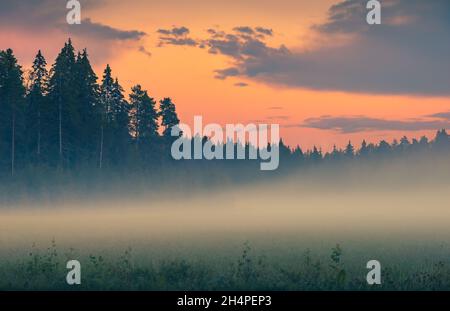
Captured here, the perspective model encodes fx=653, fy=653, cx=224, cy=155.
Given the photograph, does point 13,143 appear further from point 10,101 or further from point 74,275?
point 74,275

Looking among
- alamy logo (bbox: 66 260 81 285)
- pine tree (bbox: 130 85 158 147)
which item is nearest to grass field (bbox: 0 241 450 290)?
alamy logo (bbox: 66 260 81 285)

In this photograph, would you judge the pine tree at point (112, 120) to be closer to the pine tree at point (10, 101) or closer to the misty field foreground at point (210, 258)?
the pine tree at point (10, 101)

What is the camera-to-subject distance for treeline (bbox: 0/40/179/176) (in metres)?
69.7

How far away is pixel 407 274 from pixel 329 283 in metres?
3.02

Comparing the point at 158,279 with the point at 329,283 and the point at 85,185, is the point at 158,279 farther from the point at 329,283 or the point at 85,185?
the point at 85,185

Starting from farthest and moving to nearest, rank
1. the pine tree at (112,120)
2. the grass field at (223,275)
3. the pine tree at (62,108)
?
the pine tree at (112,120) → the pine tree at (62,108) → the grass field at (223,275)

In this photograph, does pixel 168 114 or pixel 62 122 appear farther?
pixel 168 114

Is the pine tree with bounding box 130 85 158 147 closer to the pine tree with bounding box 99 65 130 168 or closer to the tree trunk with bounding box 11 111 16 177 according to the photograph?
the pine tree with bounding box 99 65 130 168

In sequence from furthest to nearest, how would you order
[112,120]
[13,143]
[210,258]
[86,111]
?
[112,120] → [86,111] → [13,143] → [210,258]

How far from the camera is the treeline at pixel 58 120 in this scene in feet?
229

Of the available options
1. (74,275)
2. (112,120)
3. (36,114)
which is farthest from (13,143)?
(74,275)

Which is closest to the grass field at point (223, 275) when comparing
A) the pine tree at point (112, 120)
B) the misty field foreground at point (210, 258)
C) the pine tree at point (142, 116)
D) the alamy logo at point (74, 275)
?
the misty field foreground at point (210, 258)

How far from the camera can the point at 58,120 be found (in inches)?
2758

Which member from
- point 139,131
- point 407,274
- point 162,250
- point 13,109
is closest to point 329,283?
point 407,274
